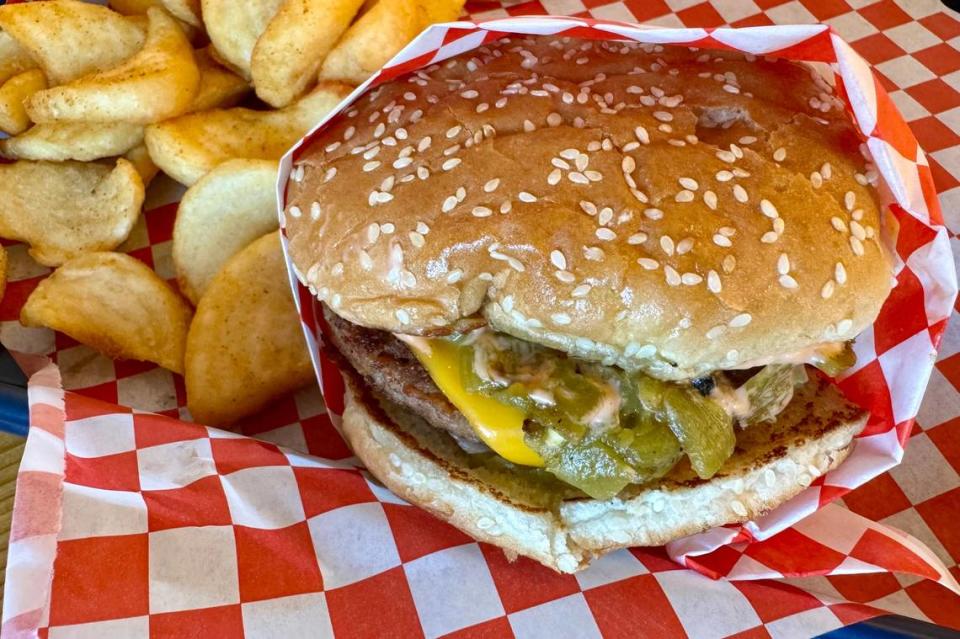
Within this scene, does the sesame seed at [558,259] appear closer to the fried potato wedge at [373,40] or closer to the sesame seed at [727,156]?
the sesame seed at [727,156]

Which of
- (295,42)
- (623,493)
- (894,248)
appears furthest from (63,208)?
(894,248)

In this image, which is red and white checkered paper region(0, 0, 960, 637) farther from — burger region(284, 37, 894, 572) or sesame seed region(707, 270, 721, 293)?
sesame seed region(707, 270, 721, 293)

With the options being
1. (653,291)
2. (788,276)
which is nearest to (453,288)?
(653,291)

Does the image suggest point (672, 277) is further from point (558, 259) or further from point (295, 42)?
point (295, 42)

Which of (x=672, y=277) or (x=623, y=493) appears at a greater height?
(x=672, y=277)

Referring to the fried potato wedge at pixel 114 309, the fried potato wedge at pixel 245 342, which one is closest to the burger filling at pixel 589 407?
the fried potato wedge at pixel 245 342

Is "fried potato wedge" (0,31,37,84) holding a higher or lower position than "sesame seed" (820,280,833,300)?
higher

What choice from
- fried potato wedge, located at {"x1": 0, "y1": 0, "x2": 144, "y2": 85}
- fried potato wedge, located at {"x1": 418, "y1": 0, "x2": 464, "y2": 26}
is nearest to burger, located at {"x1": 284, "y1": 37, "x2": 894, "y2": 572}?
fried potato wedge, located at {"x1": 418, "y1": 0, "x2": 464, "y2": 26}
